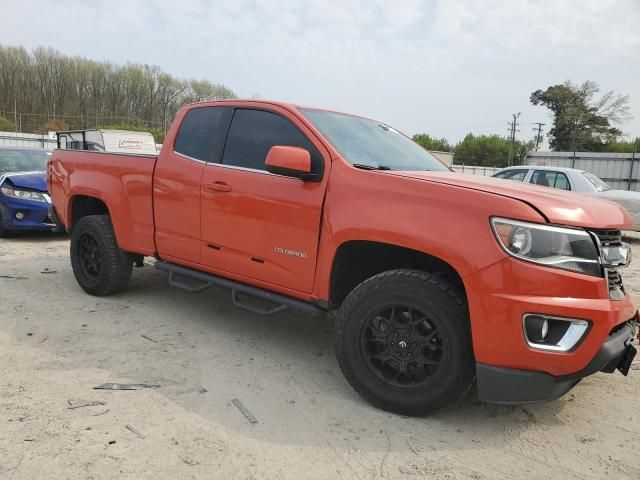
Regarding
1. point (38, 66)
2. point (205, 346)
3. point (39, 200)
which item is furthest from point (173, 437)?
point (38, 66)

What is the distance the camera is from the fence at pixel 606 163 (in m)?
19.1

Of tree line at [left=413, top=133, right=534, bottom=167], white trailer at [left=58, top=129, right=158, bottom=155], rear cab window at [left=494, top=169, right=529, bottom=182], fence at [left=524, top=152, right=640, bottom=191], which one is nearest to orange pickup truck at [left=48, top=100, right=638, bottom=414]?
rear cab window at [left=494, top=169, right=529, bottom=182]

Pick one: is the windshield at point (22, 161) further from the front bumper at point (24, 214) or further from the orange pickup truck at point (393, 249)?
the orange pickup truck at point (393, 249)

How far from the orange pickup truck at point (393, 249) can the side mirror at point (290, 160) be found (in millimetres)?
12

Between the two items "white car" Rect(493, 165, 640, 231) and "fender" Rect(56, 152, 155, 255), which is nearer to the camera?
"fender" Rect(56, 152, 155, 255)

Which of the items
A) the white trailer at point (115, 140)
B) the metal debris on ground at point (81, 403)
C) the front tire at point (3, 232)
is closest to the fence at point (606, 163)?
the white trailer at point (115, 140)

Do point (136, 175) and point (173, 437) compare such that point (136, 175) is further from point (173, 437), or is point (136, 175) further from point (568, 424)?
point (568, 424)

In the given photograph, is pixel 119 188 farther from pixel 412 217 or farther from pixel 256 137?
pixel 412 217

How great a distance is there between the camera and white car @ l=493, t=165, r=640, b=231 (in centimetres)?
981

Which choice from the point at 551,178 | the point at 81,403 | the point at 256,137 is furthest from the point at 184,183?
the point at 551,178

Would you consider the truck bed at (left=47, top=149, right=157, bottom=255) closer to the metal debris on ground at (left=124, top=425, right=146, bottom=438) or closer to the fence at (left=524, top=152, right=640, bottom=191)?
the metal debris on ground at (left=124, top=425, right=146, bottom=438)

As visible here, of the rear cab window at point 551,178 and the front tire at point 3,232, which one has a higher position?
the rear cab window at point 551,178

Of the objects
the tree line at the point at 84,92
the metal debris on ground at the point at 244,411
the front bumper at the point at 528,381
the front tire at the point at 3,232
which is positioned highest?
the tree line at the point at 84,92

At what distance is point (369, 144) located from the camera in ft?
12.0
